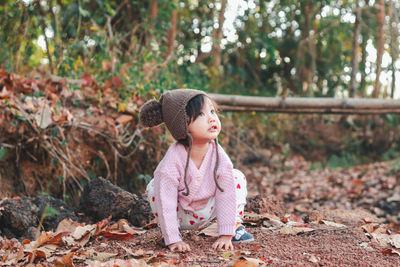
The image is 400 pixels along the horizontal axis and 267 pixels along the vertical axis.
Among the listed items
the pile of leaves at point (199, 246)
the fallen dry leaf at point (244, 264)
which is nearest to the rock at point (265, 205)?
the pile of leaves at point (199, 246)

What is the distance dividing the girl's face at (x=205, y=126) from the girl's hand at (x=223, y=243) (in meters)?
0.58

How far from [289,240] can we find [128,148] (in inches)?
96.9

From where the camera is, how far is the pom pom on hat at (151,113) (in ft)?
8.49

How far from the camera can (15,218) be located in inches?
119

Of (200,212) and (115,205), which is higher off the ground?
(200,212)

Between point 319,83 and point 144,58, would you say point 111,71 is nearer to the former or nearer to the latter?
point 144,58

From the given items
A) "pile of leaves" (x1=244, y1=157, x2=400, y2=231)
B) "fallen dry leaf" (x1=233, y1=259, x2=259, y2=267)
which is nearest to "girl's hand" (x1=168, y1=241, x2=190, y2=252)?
"fallen dry leaf" (x1=233, y1=259, x2=259, y2=267)

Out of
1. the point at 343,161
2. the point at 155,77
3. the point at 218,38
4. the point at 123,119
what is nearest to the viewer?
the point at 123,119

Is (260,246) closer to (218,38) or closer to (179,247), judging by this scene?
(179,247)

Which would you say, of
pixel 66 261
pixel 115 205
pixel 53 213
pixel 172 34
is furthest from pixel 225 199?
pixel 172 34

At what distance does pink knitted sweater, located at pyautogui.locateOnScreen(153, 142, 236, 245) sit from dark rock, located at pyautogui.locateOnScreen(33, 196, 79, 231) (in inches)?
43.1

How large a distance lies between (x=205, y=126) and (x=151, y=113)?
0.37m

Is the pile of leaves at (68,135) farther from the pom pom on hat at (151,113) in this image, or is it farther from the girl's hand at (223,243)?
the girl's hand at (223,243)

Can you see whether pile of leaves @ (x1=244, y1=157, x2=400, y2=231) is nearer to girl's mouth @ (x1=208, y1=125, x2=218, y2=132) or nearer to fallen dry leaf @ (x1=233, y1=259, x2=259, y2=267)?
girl's mouth @ (x1=208, y1=125, x2=218, y2=132)
